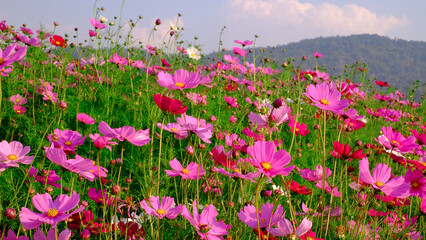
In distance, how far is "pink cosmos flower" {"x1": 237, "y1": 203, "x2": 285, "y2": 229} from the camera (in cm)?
81

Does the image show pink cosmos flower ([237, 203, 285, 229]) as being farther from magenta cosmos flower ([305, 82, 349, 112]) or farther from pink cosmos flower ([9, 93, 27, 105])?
pink cosmos flower ([9, 93, 27, 105])

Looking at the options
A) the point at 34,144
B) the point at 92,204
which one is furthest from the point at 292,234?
the point at 34,144

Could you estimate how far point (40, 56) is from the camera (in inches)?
118

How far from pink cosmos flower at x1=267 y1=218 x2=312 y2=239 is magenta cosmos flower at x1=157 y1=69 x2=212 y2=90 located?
49 cm

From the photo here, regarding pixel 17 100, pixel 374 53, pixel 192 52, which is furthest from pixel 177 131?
pixel 374 53

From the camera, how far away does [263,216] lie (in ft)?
2.89

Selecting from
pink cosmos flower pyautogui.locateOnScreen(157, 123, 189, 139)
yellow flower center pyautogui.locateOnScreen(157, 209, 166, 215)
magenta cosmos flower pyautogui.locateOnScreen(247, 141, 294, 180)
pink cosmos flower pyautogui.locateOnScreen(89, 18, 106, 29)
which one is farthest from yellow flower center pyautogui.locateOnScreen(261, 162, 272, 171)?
pink cosmos flower pyautogui.locateOnScreen(89, 18, 106, 29)

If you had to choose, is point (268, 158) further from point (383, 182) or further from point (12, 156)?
point (12, 156)

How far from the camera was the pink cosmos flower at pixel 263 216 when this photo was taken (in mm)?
806

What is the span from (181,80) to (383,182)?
0.71 m

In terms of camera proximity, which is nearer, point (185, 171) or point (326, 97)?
point (326, 97)

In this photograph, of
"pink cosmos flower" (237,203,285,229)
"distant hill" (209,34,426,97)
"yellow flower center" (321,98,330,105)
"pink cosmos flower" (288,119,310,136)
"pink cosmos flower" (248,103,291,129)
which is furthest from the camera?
"distant hill" (209,34,426,97)

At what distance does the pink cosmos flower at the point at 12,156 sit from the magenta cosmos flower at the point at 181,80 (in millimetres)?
424

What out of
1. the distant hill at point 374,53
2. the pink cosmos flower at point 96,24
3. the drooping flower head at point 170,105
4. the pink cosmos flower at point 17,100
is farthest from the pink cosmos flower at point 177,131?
the distant hill at point 374,53
